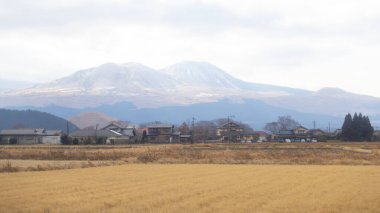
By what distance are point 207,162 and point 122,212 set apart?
27114mm

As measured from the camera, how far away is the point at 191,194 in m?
19.1

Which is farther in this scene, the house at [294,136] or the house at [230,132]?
the house at [230,132]

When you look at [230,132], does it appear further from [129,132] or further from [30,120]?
[30,120]

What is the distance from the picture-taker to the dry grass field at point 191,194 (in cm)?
1595

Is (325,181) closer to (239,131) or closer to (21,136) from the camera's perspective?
(21,136)

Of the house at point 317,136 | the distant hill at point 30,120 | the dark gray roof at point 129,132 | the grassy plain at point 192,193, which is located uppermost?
the distant hill at point 30,120

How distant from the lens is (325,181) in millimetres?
24766

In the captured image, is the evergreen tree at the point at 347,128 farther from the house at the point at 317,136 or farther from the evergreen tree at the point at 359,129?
the house at the point at 317,136

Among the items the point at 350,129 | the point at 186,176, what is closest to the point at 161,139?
the point at 350,129

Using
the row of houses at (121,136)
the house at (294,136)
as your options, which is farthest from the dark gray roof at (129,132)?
the house at (294,136)

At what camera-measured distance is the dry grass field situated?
15945mm

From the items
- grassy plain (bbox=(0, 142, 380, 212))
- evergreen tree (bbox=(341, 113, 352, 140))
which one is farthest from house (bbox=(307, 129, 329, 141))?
grassy plain (bbox=(0, 142, 380, 212))

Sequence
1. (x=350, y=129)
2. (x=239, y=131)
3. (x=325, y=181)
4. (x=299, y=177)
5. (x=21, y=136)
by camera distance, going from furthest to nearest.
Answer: (x=239, y=131) → (x=21, y=136) → (x=350, y=129) → (x=299, y=177) → (x=325, y=181)

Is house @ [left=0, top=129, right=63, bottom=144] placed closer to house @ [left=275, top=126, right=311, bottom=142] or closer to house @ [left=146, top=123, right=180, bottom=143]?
house @ [left=146, top=123, right=180, bottom=143]
